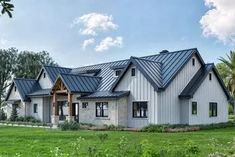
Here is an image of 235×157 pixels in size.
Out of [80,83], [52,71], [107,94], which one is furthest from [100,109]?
[52,71]

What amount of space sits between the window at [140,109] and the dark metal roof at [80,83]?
6176mm

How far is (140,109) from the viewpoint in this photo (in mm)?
32656

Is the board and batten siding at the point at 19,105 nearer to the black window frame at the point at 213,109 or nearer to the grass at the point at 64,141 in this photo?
the black window frame at the point at 213,109

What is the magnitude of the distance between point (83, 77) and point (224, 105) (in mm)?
13591

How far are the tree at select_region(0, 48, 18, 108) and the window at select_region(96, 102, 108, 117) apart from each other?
3644 cm

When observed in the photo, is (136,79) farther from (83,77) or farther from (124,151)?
(124,151)

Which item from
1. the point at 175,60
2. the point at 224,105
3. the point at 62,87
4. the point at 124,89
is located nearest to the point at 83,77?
the point at 62,87

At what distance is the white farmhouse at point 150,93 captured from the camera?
31.9 m

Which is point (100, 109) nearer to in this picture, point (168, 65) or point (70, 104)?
point (70, 104)

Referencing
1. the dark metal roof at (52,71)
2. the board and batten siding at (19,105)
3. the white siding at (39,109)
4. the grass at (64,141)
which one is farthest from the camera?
the board and batten siding at (19,105)

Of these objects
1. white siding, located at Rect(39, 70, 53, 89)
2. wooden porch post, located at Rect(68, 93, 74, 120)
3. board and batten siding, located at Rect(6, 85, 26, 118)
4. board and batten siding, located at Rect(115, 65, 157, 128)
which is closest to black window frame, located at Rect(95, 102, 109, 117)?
board and batten siding, located at Rect(115, 65, 157, 128)

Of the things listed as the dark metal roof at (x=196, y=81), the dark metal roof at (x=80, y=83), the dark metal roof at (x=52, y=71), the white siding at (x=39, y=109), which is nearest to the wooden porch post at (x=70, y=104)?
the dark metal roof at (x=80, y=83)

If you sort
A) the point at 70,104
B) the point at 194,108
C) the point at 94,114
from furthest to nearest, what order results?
the point at 70,104, the point at 94,114, the point at 194,108

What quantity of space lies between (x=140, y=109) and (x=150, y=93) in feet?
6.11
